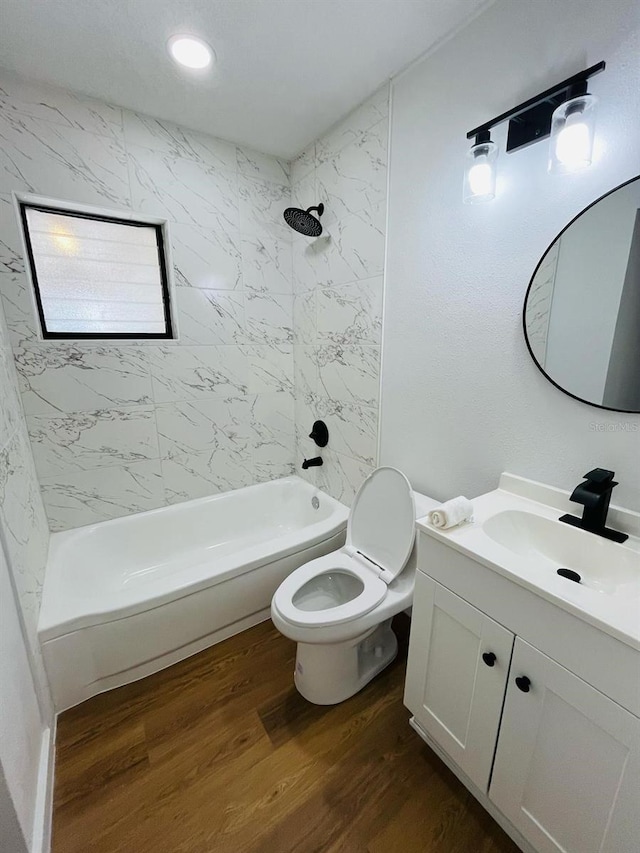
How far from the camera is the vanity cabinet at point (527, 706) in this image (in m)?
0.72

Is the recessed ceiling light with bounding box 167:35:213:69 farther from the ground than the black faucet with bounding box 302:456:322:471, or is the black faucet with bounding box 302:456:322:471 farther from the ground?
the recessed ceiling light with bounding box 167:35:213:69

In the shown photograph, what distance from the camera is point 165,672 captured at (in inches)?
62.2

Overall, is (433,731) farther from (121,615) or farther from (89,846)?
(121,615)

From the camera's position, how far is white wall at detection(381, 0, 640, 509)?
99cm

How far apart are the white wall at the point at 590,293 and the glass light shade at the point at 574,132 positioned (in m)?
0.14

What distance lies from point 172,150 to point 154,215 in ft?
1.16

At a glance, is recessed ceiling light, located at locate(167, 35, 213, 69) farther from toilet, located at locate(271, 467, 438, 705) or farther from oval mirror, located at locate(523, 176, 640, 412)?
toilet, located at locate(271, 467, 438, 705)

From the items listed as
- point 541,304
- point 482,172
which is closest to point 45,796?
point 541,304

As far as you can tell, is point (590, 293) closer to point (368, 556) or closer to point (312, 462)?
point (368, 556)

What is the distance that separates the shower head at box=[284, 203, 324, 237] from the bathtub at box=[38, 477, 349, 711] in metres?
1.58

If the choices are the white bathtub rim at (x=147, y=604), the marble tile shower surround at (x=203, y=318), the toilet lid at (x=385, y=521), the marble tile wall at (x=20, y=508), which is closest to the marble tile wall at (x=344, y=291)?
the marble tile shower surround at (x=203, y=318)

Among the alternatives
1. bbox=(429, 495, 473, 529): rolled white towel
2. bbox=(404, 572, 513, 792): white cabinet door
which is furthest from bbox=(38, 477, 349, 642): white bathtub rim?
bbox=(429, 495, 473, 529): rolled white towel

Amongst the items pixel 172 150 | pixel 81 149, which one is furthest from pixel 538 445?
pixel 81 149

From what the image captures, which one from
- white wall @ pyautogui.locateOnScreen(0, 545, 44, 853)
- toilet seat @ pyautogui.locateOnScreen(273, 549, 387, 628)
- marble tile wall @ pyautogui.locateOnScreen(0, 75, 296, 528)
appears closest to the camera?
white wall @ pyautogui.locateOnScreen(0, 545, 44, 853)
